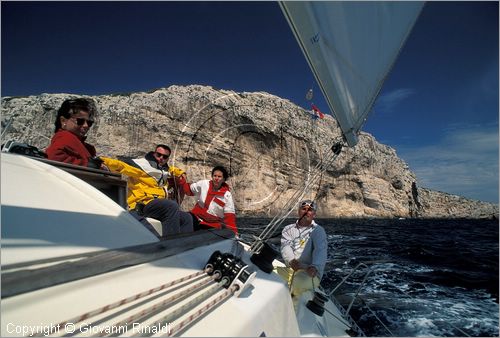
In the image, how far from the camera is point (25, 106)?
42844 millimetres

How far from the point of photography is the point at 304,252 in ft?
12.2

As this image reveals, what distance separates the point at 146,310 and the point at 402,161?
88023 mm

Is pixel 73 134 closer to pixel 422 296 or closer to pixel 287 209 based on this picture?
pixel 287 209

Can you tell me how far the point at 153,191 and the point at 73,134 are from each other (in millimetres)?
1058

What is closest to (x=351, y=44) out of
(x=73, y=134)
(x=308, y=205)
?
(x=308, y=205)

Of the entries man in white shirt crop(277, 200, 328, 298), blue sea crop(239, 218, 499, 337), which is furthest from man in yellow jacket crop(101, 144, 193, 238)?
man in white shirt crop(277, 200, 328, 298)

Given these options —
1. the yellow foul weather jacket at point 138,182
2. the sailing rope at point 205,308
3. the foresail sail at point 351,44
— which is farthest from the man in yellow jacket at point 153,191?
the foresail sail at point 351,44

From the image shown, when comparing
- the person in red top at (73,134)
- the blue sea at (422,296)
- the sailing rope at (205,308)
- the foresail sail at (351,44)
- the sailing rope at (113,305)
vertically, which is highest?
the foresail sail at (351,44)

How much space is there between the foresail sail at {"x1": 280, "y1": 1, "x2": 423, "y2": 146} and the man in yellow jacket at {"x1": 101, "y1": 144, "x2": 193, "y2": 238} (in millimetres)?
2052

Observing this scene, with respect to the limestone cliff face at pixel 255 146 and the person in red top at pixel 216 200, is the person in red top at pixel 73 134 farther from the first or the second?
the person in red top at pixel 216 200

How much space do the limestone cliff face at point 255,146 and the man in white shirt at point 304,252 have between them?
39 centimetres

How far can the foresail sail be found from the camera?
2.00m

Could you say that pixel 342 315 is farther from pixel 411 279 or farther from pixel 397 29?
pixel 411 279

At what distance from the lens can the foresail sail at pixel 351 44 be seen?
200cm
